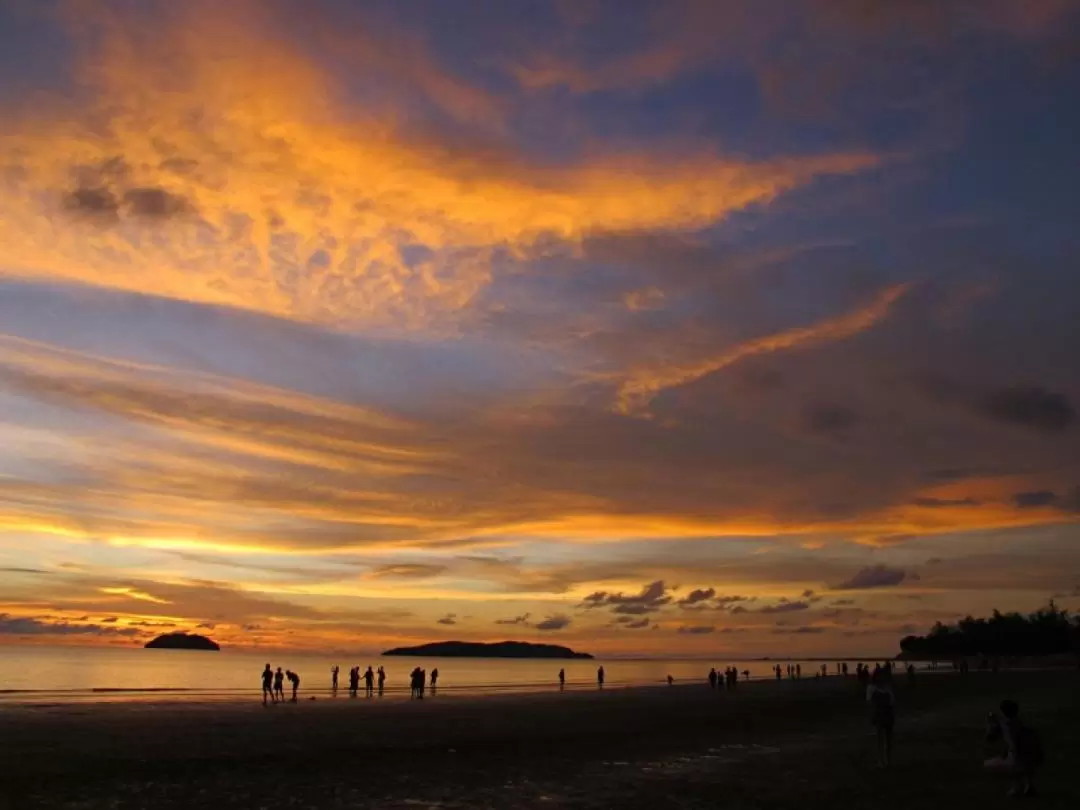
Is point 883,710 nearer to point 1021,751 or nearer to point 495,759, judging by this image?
point 1021,751

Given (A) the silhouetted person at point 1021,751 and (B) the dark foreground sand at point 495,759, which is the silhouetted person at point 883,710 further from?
(A) the silhouetted person at point 1021,751

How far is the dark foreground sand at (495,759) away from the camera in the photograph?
20609mm

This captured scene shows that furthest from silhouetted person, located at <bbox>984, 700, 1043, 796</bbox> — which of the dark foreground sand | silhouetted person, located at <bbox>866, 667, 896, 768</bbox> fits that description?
silhouetted person, located at <bbox>866, 667, 896, 768</bbox>

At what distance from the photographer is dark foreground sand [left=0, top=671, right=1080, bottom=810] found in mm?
20609

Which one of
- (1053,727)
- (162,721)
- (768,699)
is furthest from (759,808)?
(768,699)

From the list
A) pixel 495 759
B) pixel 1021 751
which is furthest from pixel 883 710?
pixel 495 759

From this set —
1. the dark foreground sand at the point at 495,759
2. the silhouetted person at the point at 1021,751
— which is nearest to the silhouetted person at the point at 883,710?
the dark foreground sand at the point at 495,759

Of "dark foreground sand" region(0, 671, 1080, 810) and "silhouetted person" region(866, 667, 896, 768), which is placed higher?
"silhouetted person" region(866, 667, 896, 768)

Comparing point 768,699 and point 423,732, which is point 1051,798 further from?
point 768,699

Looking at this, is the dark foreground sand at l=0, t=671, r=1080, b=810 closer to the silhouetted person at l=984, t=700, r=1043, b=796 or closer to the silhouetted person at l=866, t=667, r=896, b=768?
the silhouetted person at l=984, t=700, r=1043, b=796

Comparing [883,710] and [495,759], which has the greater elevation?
[883,710]

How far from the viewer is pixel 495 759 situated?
93.6 feet

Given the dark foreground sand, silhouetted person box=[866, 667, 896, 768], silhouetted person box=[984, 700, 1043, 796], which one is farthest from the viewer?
silhouetted person box=[866, 667, 896, 768]

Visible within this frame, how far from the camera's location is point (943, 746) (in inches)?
1257
